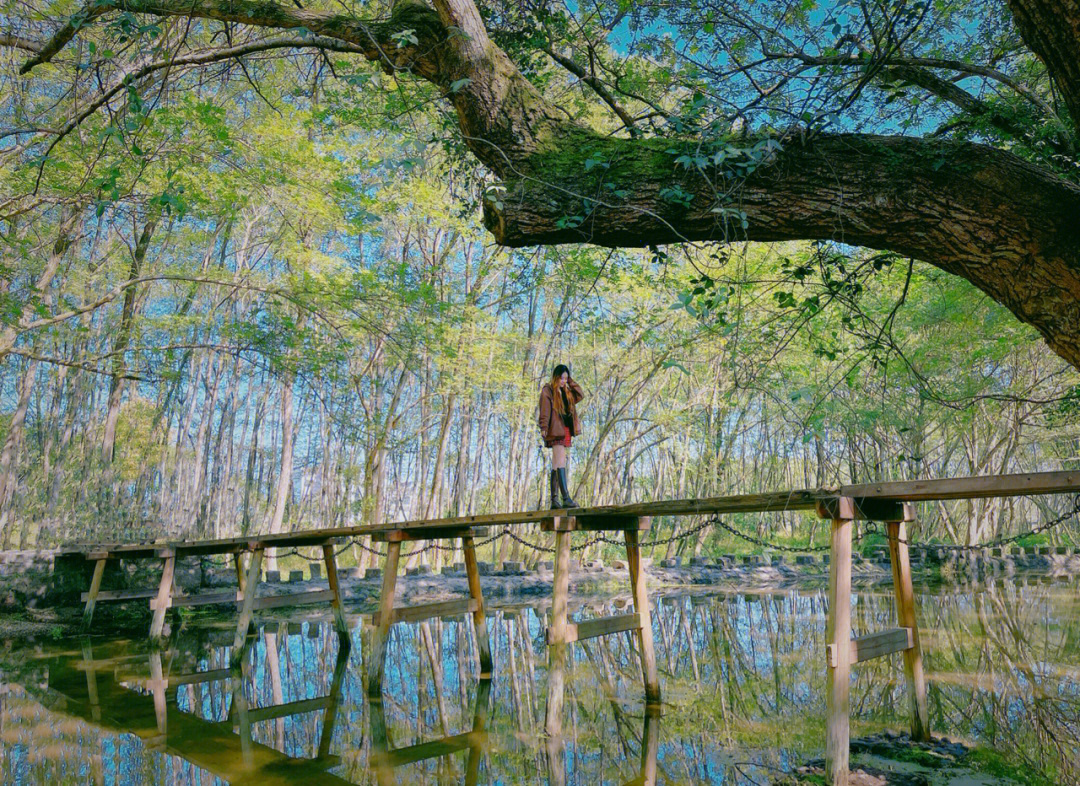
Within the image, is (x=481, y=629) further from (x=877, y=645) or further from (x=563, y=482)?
(x=877, y=645)

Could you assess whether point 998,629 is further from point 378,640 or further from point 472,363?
point 472,363

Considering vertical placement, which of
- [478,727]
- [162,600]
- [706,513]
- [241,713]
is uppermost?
[706,513]

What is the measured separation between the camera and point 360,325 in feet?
30.4

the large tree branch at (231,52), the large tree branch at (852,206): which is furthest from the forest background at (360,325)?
the large tree branch at (852,206)

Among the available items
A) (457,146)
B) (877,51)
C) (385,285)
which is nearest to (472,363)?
(385,285)

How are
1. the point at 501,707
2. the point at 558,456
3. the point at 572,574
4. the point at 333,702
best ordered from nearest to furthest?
the point at 501,707 → the point at 333,702 → the point at 558,456 → the point at 572,574

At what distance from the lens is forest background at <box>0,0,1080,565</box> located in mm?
6559

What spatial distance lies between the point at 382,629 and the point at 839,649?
12.6 feet

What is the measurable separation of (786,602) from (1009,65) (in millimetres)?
9727

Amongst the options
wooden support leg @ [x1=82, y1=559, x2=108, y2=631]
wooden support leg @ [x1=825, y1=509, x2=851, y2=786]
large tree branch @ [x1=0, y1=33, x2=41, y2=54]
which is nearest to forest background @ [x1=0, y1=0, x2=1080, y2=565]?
large tree branch @ [x1=0, y1=33, x2=41, y2=54]

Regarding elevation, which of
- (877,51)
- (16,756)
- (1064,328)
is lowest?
(16,756)

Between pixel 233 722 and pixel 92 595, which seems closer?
pixel 233 722

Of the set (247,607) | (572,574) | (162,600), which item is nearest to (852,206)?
(247,607)

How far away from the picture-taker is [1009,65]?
4500mm
